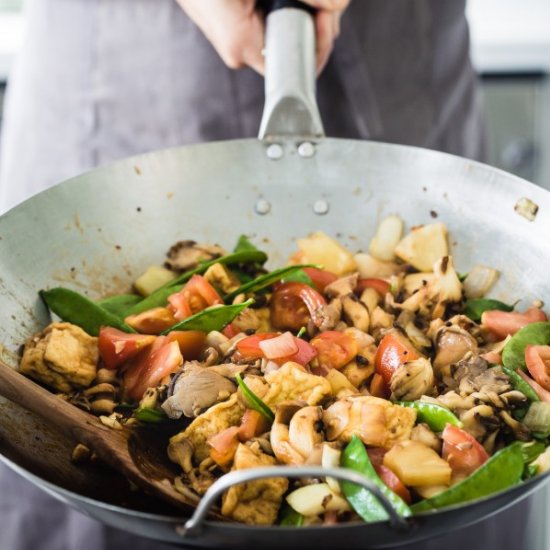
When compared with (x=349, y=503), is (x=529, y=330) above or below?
above

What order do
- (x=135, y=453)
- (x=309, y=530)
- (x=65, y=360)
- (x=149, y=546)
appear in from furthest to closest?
(x=149, y=546), (x=65, y=360), (x=135, y=453), (x=309, y=530)

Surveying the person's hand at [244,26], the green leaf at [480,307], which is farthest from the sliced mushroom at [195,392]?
the person's hand at [244,26]

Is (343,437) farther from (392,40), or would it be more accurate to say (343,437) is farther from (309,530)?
(392,40)

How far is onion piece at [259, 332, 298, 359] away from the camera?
4.21 feet

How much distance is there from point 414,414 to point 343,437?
115 mm

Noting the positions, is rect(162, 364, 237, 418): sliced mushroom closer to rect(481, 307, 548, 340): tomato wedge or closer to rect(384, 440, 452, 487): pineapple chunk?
rect(384, 440, 452, 487): pineapple chunk

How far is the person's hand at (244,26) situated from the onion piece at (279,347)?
2.01 feet

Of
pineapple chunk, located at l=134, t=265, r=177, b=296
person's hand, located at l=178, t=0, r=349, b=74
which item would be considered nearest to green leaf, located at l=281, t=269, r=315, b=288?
pineapple chunk, located at l=134, t=265, r=177, b=296

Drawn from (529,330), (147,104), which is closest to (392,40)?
(147,104)

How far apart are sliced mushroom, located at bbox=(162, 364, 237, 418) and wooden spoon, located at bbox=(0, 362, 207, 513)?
9 centimetres

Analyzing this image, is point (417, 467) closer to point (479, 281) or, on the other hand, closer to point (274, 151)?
point (479, 281)

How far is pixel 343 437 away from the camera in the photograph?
113 cm

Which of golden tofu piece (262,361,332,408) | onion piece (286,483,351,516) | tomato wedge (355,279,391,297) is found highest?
tomato wedge (355,279,391,297)

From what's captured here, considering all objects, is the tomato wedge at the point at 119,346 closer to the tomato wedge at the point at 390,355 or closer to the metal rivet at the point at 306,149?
the tomato wedge at the point at 390,355
